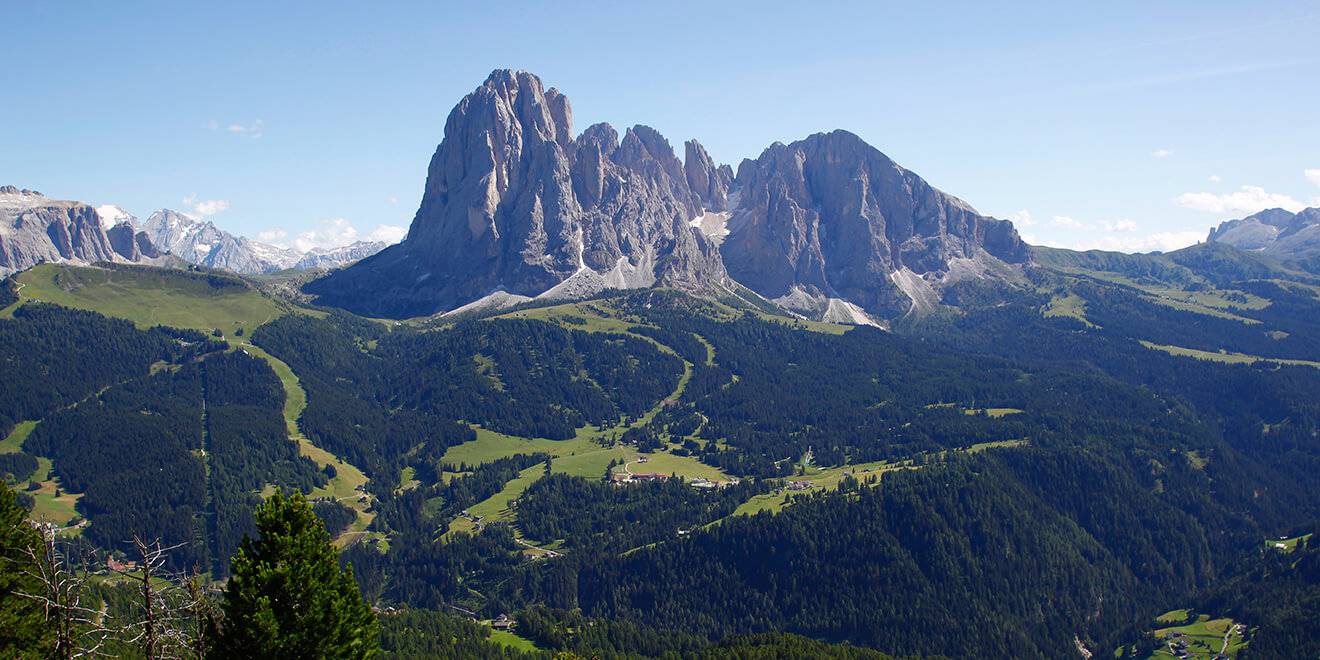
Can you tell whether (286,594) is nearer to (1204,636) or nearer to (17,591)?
(17,591)

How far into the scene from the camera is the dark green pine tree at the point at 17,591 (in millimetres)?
48688

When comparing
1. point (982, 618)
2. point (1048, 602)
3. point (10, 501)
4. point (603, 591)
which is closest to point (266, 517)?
point (10, 501)

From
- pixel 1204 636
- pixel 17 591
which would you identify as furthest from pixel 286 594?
pixel 1204 636

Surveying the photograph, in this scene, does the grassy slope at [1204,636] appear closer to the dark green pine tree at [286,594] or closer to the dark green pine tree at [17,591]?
the dark green pine tree at [286,594]

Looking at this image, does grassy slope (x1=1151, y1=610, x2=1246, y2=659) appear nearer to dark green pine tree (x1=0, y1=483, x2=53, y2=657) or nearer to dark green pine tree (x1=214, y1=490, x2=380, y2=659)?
dark green pine tree (x1=214, y1=490, x2=380, y2=659)

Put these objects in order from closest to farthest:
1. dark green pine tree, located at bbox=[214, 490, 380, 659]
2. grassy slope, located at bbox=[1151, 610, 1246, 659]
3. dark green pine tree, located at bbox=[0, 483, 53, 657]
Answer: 1. dark green pine tree, located at bbox=[214, 490, 380, 659]
2. dark green pine tree, located at bbox=[0, 483, 53, 657]
3. grassy slope, located at bbox=[1151, 610, 1246, 659]

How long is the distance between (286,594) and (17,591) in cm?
1525

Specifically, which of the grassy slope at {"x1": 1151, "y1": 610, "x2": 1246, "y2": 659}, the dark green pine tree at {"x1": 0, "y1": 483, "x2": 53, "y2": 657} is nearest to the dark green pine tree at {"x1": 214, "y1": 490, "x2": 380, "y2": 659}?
the dark green pine tree at {"x1": 0, "y1": 483, "x2": 53, "y2": 657}

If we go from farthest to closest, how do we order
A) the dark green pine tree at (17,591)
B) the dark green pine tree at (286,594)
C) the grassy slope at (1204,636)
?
the grassy slope at (1204,636) → the dark green pine tree at (17,591) → the dark green pine tree at (286,594)

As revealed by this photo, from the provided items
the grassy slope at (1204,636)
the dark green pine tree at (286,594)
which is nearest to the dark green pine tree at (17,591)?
the dark green pine tree at (286,594)

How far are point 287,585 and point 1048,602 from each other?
606 feet

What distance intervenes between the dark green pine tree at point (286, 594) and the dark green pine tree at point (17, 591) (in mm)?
11360

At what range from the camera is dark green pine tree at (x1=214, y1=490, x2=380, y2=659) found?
45781 mm

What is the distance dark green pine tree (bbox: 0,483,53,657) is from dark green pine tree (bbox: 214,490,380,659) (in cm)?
1136
